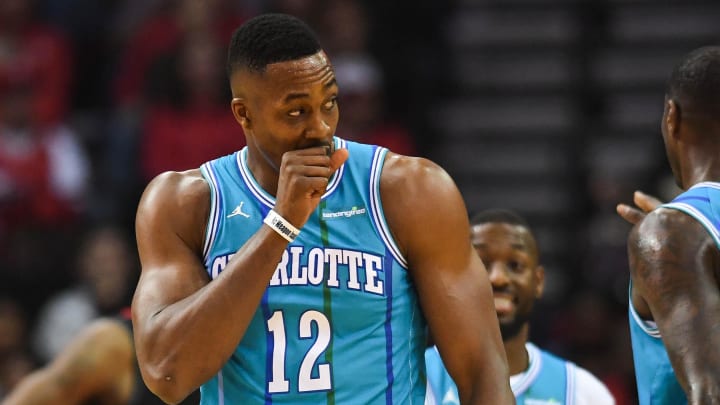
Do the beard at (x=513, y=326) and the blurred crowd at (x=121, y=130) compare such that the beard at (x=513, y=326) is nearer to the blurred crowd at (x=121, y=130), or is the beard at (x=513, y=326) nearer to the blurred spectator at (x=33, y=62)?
the blurred crowd at (x=121, y=130)

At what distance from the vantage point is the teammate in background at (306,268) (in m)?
3.79

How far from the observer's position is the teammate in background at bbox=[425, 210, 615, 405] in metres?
5.31

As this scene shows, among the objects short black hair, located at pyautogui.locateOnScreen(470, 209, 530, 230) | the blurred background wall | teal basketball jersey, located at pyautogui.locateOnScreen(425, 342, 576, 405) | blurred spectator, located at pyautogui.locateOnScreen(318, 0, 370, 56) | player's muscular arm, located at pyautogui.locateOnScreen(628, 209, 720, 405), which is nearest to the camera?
player's muscular arm, located at pyautogui.locateOnScreen(628, 209, 720, 405)

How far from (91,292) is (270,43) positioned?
5.26m

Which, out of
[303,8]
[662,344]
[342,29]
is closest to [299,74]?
[662,344]

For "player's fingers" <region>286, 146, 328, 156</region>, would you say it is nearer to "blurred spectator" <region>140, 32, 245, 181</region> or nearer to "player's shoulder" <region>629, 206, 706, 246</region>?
"player's shoulder" <region>629, 206, 706, 246</region>

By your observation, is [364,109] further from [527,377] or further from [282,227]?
[282,227]

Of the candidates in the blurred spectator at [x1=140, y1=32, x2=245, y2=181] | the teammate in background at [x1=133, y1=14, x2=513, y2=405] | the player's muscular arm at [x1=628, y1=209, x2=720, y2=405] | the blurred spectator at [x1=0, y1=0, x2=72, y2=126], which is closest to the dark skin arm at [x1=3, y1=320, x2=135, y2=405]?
the teammate in background at [x1=133, y1=14, x2=513, y2=405]

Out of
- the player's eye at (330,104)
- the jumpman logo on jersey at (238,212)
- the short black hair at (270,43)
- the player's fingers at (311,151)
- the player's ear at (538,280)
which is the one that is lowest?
the player's ear at (538,280)

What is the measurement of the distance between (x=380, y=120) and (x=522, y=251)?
476cm

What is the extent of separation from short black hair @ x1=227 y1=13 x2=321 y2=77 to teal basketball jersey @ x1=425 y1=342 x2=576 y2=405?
1.84m

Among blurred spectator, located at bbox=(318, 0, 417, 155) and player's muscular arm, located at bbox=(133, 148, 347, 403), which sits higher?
blurred spectator, located at bbox=(318, 0, 417, 155)

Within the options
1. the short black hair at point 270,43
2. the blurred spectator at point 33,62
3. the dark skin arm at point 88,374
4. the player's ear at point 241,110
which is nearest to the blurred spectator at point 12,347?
the blurred spectator at point 33,62

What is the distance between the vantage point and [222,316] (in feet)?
12.2
